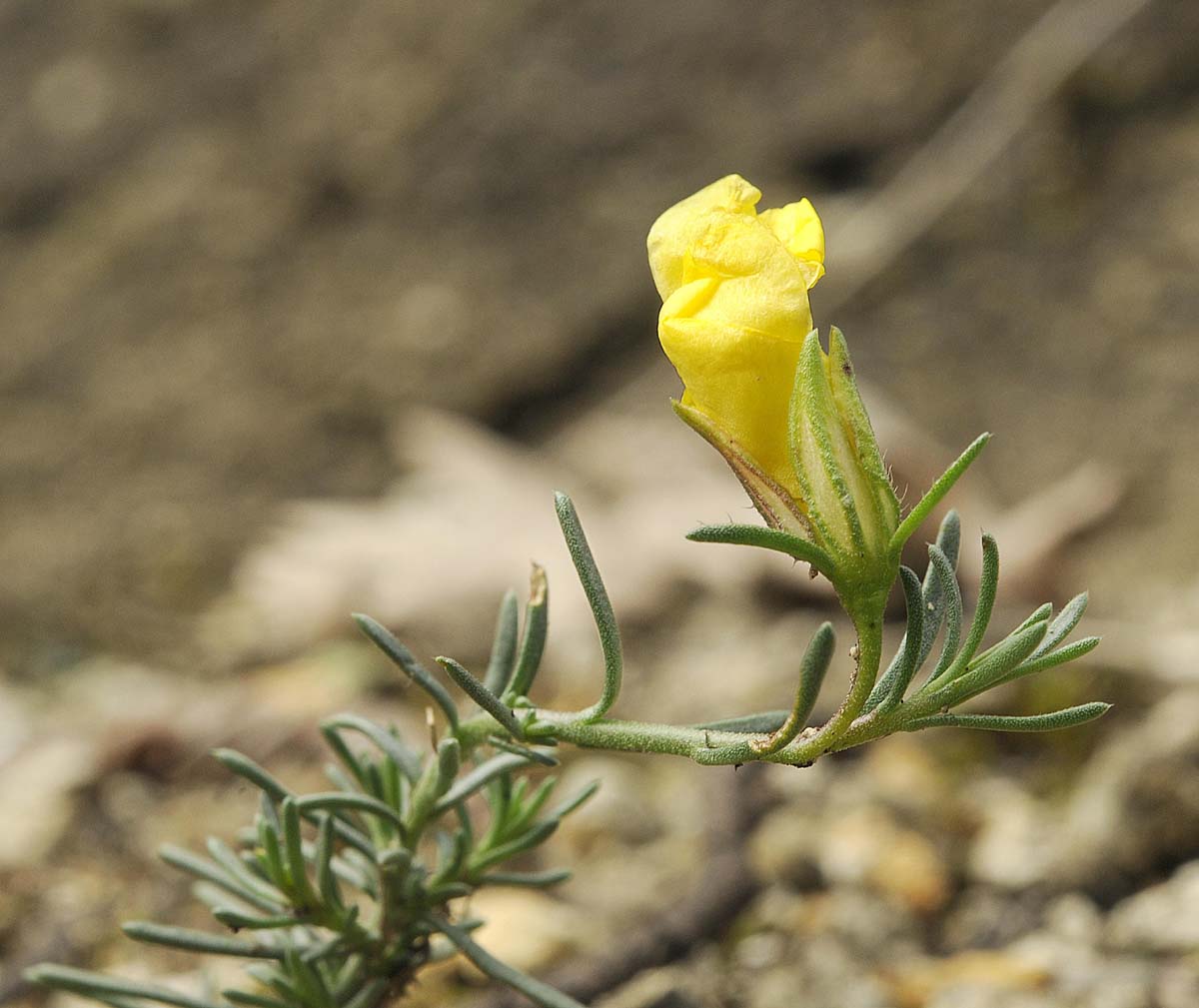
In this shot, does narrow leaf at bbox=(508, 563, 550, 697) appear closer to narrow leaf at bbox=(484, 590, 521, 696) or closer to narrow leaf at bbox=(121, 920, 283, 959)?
narrow leaf at bbox=(484, 590, 521, 696)

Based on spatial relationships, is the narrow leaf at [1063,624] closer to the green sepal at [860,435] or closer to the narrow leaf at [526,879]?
the green sepal at [860,435]

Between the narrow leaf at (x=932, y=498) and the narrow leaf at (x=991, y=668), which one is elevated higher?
the narrow leaf at (x=932, y=498)

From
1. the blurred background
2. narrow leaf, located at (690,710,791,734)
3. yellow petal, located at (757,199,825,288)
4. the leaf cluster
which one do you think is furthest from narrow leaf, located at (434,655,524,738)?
the blurred background

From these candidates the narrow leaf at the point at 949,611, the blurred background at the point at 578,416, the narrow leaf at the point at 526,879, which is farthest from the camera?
the blurred background at the point at 578,416

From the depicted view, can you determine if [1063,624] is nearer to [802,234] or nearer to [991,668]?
[991,668]

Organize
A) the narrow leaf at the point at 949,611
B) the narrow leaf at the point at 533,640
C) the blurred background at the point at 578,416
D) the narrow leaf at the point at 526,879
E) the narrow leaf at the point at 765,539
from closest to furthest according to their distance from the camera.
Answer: the narrow leaf at the point at 765,539 → the narrow leaf at the point at 949,611 → the narrow leaf at the point at 533,640 → the narrow leaf at the point at 526,879 → the blurred background at the point at 578,416

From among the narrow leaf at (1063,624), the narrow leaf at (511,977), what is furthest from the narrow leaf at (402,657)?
the narrow leaf at (1063,624)

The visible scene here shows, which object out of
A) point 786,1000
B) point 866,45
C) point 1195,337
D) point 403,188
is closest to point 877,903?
point 786,1000
